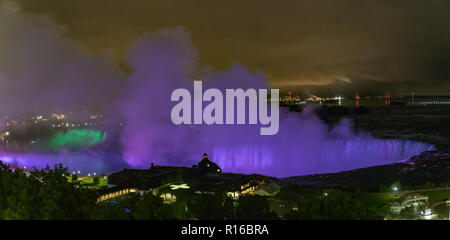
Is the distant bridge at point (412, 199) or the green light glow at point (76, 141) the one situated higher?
the green light glow at point (76, 141)

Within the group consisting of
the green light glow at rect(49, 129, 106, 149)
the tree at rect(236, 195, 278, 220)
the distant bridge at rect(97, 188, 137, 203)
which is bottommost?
the tree at rect(236, 195, 278, 220)

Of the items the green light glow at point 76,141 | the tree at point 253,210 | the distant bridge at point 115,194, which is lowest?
the tree at point 253,210

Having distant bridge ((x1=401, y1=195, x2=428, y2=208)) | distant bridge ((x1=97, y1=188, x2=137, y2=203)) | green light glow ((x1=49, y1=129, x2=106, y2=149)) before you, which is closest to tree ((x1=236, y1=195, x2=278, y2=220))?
distant bridge ((x1=401, y1=195, x2=428, y2=208))

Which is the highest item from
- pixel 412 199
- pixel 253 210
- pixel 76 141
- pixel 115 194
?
pixel 76 141

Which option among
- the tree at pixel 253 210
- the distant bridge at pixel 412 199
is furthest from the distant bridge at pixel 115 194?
the distant bridge at pixel 412 199

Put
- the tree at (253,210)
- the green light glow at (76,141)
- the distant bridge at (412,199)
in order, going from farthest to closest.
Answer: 1. the green light glow at (76,141)
2. the distant bridge at (412,199)
3. the tree at (253,210)

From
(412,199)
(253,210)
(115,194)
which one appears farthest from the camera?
(115,194)

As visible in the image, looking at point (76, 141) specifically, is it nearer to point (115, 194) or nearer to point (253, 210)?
point (115, 194)

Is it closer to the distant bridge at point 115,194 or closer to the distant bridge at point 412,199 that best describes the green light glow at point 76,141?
the distant bridge at point 115,194

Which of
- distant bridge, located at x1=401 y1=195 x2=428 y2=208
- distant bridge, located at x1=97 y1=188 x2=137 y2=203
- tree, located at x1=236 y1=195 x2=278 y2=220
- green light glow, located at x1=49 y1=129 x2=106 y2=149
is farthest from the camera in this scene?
green light glow, located at x1=49 y1=129 x2=106 y2=149

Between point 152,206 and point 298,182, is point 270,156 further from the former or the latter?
point 152,206

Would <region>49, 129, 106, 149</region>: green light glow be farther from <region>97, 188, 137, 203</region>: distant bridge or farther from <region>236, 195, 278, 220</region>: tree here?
<region>236, 195, 278, 220</region>: tree

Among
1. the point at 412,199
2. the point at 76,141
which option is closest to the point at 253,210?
the point at 412,199
